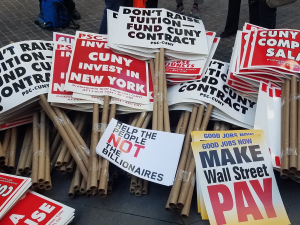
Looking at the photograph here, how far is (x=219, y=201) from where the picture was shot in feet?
8.19

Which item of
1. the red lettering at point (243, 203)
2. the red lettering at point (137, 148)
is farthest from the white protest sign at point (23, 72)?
the red lettering at point (243, 203)

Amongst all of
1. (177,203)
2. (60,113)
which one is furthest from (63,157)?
(177,203)

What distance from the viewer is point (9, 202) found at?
2.49 meters

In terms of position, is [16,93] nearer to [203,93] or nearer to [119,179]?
[119,179]

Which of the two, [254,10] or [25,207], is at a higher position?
[254,10]

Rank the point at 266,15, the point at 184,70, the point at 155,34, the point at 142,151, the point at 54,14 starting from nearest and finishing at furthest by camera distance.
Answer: the point at 142,151 < the point at 184,70 < the point at 155,34 < the point at 266,15 < the point at 54,14

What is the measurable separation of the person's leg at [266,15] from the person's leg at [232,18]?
1000mm

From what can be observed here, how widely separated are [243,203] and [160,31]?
167 cm

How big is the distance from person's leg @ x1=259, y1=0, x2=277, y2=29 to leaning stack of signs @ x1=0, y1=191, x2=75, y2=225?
2.67 m

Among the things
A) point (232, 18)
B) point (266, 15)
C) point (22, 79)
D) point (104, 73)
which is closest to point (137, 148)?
point (104, 73)

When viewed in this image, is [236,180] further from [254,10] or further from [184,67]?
[254,10]

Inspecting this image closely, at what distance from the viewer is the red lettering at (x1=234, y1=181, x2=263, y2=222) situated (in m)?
2.43

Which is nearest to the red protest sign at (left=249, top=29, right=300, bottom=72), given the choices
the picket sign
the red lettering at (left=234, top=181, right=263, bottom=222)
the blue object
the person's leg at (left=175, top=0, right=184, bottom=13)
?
the picket sign

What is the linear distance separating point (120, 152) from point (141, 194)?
0.34 metres
